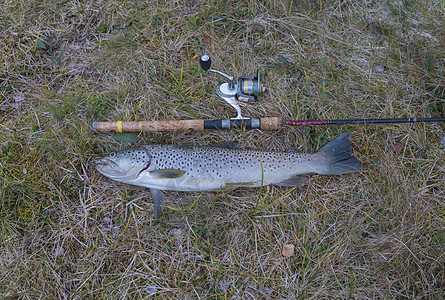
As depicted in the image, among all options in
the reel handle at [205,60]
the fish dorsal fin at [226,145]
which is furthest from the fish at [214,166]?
the reel handle at [205,60]

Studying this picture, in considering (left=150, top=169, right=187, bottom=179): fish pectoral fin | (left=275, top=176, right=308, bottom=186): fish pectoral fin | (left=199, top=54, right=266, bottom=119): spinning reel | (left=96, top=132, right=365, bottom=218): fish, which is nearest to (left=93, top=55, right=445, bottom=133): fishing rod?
(left=199, top=54, right=266, bottom=119): spinning reel

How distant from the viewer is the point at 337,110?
3.42 metres

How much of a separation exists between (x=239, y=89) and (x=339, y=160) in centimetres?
140

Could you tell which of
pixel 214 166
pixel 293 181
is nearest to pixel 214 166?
pixel 214 166

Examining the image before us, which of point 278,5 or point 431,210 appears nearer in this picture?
point 431,210

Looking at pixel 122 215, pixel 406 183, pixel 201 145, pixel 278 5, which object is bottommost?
pixel 122 215

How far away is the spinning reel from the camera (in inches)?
127

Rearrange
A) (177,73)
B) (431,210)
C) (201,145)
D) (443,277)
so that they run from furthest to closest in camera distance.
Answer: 1. (177,73)
2. (201,145)
3. (431,210)
4. (443,277)

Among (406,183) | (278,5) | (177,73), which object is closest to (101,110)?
(177,73)

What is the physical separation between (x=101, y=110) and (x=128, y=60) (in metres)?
0.75

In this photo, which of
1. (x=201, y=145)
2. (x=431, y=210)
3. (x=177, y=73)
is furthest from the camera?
(x=177, y=73)

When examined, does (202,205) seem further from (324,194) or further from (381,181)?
Answer: (381,181)

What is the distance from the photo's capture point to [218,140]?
3.36 m

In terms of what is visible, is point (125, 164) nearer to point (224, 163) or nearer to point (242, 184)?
point (224, 163)
